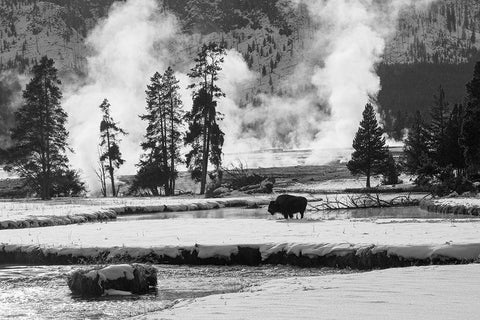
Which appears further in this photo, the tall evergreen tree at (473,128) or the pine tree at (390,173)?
the pine tree at (390,173)

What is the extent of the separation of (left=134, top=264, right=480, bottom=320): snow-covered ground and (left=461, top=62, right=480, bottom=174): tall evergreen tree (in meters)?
27.6

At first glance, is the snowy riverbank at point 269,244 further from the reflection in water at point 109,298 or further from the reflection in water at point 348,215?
the reflection in water at point 348,215

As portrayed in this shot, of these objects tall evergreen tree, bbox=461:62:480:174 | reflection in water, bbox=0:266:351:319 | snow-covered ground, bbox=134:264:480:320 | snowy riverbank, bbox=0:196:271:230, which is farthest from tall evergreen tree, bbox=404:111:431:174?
snow-covered ground, bbox=134:264:480:320

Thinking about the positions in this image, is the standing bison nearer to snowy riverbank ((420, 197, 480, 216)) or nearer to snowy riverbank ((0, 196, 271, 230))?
snowy riverbank ((420, 197, 480, 216))

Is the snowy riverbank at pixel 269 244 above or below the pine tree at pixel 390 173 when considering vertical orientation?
below

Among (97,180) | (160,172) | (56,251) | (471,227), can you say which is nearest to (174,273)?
(56,251)

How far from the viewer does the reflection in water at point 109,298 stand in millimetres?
14672

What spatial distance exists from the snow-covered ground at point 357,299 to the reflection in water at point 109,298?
1691 mm

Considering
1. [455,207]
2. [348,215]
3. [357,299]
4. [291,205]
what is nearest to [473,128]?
[455,207]

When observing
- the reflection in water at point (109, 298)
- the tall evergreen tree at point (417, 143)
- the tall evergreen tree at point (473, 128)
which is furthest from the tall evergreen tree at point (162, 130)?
the reflection in water at point (109, 298)

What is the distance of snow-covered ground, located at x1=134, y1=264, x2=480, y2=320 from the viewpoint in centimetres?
1182

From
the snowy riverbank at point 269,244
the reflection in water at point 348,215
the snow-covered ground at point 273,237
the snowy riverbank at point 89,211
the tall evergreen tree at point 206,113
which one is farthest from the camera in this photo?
the tall evergreen tree at point 206,113

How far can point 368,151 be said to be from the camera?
72.6 meters

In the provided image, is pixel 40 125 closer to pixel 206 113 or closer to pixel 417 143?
pixel 206 113
